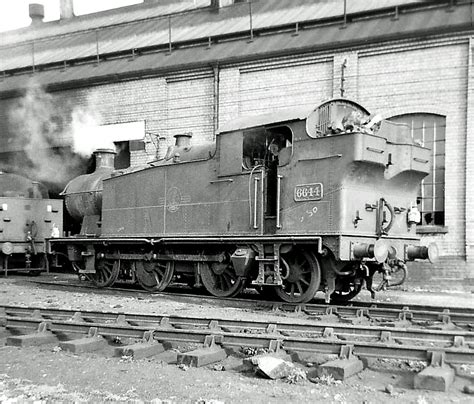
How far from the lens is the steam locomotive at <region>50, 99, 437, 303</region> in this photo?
8.69 meters

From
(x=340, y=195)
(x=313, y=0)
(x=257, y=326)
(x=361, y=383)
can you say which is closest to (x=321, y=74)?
(x=313, y=0)

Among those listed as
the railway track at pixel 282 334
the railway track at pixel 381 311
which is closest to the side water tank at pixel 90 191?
the railway track at pixel 381 311

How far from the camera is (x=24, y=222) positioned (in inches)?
635

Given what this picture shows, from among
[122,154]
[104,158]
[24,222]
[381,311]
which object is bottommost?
[381,311]

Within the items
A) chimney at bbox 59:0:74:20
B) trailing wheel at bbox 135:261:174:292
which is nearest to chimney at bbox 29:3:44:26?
chimney at bbox 59:0:74:20

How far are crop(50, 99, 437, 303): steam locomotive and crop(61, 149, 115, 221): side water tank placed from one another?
6.20ft

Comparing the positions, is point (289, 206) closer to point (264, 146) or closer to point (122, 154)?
point (264, 146)

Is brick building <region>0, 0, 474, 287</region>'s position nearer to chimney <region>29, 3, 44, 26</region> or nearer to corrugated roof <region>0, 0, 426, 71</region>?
corrugated roof <region>0, 0, 426, 71</region>

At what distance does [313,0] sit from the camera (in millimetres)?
17438

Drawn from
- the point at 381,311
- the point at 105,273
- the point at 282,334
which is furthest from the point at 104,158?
the point at 282,334

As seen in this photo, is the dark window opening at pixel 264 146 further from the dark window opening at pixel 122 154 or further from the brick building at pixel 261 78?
the dark window opening at pixel 122 154

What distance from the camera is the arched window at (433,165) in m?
13.2

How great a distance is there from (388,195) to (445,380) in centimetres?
516

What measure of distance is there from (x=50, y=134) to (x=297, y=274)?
41.1 ft
